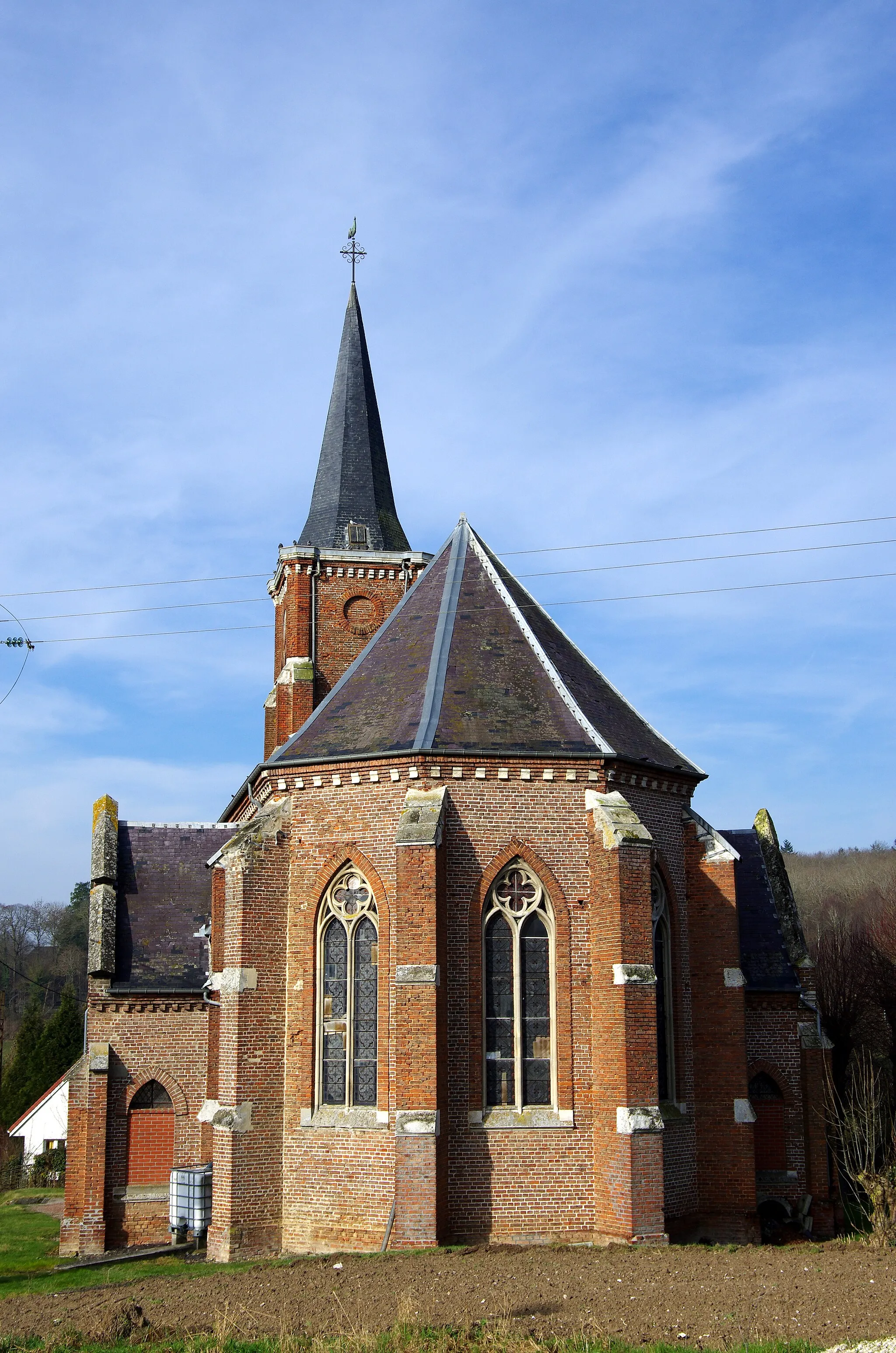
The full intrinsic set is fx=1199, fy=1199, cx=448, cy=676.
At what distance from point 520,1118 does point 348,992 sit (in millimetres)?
3149

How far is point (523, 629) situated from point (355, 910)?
563 centimetres

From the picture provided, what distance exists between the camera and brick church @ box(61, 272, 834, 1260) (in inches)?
659

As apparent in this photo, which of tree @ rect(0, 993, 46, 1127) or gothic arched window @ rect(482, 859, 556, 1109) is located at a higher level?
gothic arched window @ rect(482, 859, 556, 1109)

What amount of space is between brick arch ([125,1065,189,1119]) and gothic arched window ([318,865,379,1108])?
7.74 meters

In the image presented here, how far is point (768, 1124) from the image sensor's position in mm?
23391

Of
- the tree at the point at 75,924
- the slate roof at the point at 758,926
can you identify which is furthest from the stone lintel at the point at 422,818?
the tree at the point at 75,924

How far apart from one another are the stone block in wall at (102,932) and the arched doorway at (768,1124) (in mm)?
13460

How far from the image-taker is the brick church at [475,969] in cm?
1675

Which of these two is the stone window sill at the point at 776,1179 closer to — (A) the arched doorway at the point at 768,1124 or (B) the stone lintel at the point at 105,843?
(A) the arched doorway at the point at 768,1124

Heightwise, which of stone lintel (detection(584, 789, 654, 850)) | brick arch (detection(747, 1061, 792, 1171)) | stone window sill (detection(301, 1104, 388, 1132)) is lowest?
brick arch (detection(747, 1061, 792, 1171))

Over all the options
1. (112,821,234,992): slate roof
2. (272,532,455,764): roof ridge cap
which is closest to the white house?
(112,821,234,992): slate roof

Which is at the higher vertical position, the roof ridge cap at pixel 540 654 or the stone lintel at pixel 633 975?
the roof ridge cap at pixel 540 654

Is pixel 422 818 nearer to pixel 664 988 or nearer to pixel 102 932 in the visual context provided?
pixel 664 988

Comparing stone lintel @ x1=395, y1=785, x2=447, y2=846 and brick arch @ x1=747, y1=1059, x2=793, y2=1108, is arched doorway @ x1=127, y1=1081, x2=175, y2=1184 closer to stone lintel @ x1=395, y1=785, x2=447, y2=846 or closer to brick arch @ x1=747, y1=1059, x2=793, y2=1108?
stone lintel @ x1=395, y1=785, x2=447, y2=846
